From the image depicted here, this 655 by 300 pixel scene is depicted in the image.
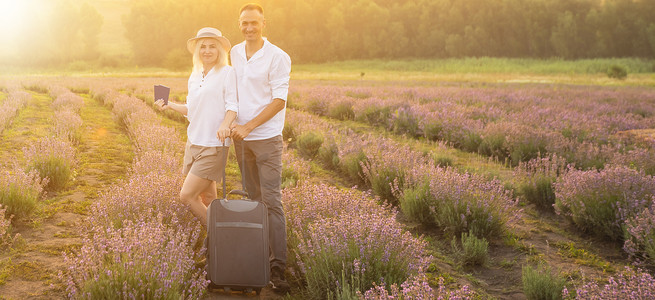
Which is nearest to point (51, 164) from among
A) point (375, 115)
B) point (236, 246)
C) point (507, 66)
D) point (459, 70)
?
point (236, 246)

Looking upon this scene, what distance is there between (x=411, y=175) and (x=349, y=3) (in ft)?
290

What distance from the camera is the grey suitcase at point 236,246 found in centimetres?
306

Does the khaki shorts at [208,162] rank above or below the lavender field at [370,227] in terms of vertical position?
above

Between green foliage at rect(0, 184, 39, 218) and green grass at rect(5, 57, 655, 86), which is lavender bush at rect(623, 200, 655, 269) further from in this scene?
green grass at rect(5, 57, 655, 86)

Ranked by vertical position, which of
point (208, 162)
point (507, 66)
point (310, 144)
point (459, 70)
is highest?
Result: point (507, 66)

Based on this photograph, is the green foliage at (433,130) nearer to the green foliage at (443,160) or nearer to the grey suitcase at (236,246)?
the green foliage at (443,160)

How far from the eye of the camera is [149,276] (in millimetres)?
2627

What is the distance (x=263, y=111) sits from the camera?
3.16 meters

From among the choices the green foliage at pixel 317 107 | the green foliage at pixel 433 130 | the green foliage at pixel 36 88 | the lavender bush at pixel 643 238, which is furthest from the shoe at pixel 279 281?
the green foliage at pixel 36 88

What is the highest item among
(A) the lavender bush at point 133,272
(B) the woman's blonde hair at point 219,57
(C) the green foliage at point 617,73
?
(C) the green foliage at point 617,73

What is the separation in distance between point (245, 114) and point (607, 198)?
11.9 feet

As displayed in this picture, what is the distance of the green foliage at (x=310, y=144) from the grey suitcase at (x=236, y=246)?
5349 millimetres

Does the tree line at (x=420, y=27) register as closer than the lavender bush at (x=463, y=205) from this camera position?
No

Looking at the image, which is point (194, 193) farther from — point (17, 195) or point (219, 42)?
point (17, 195)
